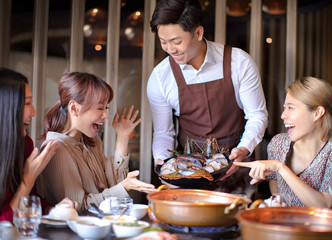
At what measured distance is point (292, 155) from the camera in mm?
2543

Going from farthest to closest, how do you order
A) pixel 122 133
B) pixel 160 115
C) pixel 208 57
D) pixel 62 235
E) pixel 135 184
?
pixel 160 115 → pixel 208 57 → pixel 122 133 → pixel 135 184 → pixel 62 235

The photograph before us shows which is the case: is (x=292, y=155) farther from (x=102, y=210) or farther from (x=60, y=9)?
(x=60, y=9)

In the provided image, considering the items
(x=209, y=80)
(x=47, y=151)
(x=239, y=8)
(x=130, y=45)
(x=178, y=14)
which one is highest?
(x=239, y=8)

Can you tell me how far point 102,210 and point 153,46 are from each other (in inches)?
78.6

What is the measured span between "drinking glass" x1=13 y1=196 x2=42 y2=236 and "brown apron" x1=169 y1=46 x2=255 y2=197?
4.96 feet

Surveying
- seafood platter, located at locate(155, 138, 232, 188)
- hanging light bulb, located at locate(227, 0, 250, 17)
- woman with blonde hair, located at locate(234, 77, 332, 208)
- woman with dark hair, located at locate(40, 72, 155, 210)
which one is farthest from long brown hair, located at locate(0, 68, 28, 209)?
hanging light bulb, located at locate(227, 0, 250, 17)

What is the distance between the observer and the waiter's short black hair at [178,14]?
2.64 metres

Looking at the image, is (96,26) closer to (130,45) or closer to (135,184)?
(130,45)

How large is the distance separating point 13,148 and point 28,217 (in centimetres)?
36

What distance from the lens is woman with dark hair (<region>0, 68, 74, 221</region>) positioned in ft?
5.82

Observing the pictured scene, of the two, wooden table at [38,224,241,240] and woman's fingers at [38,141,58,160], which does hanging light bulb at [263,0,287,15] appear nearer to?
woman's fingers at [38,141,58,160]

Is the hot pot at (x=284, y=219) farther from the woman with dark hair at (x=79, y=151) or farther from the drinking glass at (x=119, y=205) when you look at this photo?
the woman with dark hair at (x=79, y=151)

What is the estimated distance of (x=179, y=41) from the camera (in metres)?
2.66

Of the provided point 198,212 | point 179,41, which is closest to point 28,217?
point 198,212
